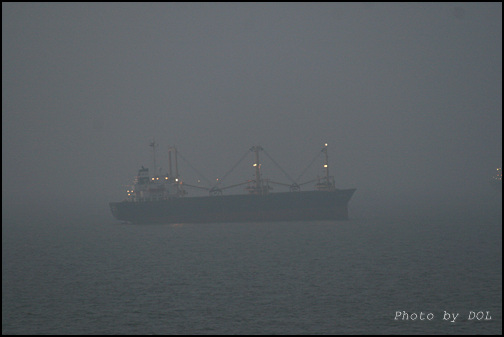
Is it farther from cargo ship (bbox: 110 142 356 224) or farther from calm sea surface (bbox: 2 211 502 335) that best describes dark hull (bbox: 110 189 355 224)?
calm sea surface (bbox: 2 211 502 335)

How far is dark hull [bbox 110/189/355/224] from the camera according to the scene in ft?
261

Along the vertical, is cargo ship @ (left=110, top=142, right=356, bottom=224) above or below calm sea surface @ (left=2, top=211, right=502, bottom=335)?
above

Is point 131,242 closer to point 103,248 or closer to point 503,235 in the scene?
point 103,248

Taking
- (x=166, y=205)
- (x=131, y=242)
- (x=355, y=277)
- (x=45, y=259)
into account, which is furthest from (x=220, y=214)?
(x=355, y=277)

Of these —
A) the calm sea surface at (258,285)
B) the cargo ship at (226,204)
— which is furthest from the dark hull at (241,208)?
the calm sea surface at (258,285)

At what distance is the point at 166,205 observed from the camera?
8412cm

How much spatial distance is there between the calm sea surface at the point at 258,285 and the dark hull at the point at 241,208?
43.4ft

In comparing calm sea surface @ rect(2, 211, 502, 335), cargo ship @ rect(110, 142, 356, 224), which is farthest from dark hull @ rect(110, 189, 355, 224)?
calm sea surface @ rect(2, 211, 502, 335)

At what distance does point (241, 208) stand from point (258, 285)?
154 ft

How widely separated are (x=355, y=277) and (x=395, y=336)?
44.3 feet

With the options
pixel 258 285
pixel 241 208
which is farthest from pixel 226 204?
pixel 258 285

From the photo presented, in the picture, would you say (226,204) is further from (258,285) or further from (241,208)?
(258,285)

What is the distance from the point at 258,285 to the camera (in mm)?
36781

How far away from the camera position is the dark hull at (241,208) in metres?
79.6
